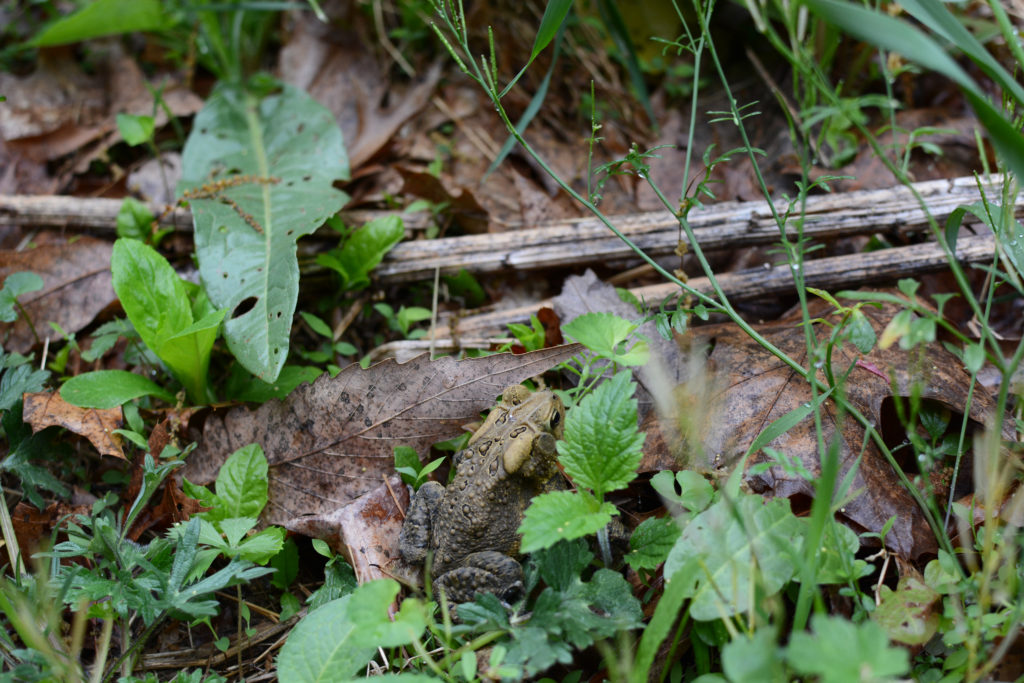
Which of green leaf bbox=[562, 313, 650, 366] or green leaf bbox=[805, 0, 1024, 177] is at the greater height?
green leaf bbox=[805, 0, 1024, 177]

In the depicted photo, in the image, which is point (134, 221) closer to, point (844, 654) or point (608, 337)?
point (608, 337)

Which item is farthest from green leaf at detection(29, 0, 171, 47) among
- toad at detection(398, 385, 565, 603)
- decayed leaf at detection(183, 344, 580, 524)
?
toad at detection(398, 385, 565, 603)

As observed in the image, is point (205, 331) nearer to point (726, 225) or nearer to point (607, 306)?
point (607, 306)

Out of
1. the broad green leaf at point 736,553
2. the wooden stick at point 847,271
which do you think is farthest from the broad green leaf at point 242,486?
the broad green leaf at point 736,553

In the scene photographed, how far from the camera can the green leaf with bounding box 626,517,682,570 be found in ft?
6.80

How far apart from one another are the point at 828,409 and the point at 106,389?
280 cm

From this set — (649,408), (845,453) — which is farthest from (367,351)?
(845,453)

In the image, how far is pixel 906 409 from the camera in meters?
2.47

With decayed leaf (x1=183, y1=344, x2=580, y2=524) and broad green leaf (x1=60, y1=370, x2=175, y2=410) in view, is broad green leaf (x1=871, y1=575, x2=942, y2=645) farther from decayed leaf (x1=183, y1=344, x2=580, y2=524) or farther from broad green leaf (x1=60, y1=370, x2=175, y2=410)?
broad green leaf (x1=60, y1=370, x2=175, y2=410)

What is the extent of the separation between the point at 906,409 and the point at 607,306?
4.06ft

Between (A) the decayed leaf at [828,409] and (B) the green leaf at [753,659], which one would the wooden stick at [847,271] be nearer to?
(A) the decayed leaf at [828,409]

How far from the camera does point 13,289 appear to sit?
10.2 ft

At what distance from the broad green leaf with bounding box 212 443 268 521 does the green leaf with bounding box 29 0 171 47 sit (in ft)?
10.6

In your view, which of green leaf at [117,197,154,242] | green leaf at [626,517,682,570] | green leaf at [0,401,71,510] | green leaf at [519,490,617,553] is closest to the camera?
green leaf at [519,490,617,553]
